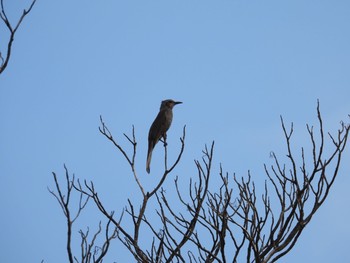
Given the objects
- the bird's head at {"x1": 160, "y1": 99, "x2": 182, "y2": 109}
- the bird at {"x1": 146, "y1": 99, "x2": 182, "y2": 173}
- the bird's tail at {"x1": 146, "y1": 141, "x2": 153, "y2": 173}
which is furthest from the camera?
the bird's head at {"x1": 160, "y1": 99, "x2": 182, "y2": 109}

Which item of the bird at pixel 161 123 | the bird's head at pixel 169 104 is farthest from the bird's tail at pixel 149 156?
the bird's head at pixel 169 104

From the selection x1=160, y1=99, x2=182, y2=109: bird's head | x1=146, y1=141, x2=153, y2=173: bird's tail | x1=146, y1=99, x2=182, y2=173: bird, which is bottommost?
x1=146, y1=141, x2=153, y2=173: bird's tail

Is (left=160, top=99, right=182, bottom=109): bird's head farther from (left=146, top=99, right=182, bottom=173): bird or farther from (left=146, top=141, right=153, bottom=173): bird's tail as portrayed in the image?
(left=146, top=141, right=153, bottom=173): bird's tail

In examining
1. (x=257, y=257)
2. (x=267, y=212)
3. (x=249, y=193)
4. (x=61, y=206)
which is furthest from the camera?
(x=61, y=206)

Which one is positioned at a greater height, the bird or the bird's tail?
the bird

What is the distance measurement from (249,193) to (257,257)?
554 mm

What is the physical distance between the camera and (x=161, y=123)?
7770 mm

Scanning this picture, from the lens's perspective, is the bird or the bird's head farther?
the bird's head

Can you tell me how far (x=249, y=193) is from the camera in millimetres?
3193

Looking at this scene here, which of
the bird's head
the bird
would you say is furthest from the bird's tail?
the bird's head

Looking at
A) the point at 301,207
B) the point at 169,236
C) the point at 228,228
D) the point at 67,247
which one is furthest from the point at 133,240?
the point at 301,207

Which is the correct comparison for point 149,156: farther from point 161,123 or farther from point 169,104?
point 169,104

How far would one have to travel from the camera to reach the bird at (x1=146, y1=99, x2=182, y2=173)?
7.33 metres

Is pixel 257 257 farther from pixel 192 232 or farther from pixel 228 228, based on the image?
pixel 192 232
